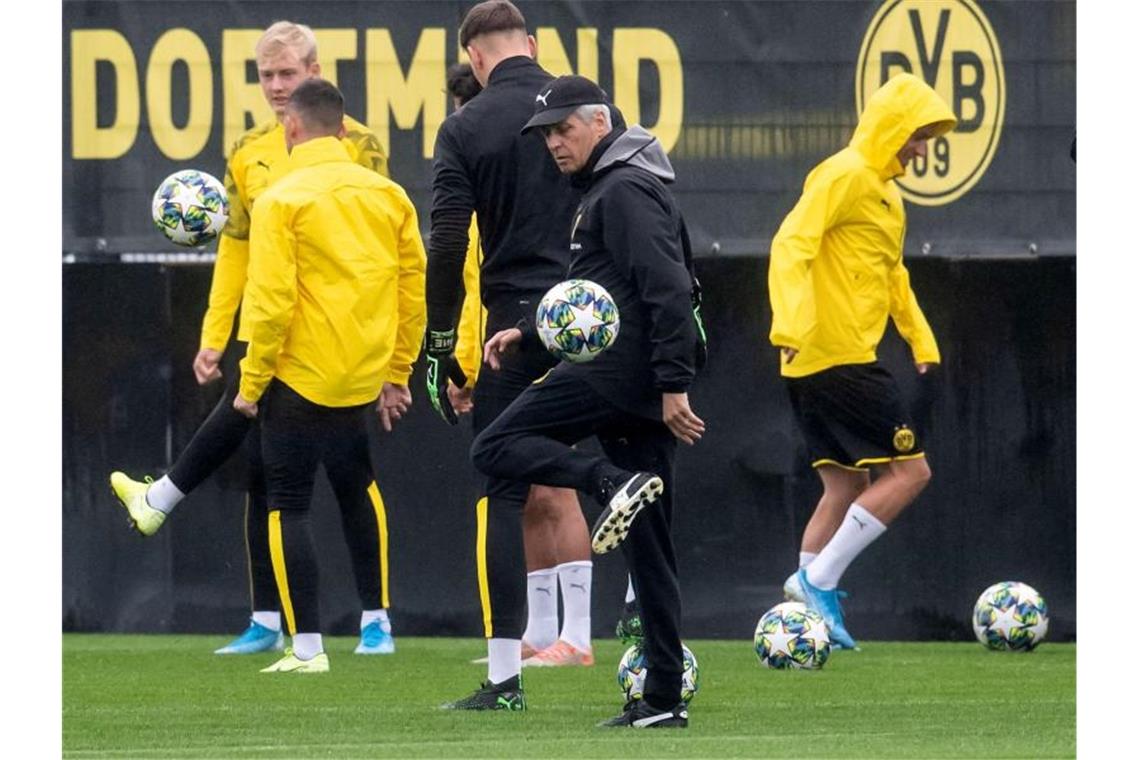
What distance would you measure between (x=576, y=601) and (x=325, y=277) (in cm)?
145

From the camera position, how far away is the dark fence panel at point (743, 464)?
10.2 metres

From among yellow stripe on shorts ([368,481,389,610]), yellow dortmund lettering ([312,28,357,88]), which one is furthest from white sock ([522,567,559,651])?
yellow dortmund lettering ([312,28,357,88])

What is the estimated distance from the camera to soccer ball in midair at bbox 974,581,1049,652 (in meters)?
9.28

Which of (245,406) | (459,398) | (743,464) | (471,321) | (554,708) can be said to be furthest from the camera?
(743,464)

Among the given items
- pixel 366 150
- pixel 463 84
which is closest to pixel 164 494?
pixel 366 150

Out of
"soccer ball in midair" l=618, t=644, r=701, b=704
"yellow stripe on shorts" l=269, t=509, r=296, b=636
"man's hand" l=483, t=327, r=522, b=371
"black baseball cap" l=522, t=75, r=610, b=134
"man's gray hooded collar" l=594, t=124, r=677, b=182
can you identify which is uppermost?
"black baseball cap" l=522, t=75, r=610, b=134

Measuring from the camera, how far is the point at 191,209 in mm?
8641

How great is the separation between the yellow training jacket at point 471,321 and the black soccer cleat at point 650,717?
2.29m

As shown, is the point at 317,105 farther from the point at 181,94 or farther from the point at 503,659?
the point at 503,659

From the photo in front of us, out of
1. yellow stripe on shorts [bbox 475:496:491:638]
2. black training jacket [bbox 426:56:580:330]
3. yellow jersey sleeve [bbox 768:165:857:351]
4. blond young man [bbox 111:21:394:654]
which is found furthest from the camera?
yellow jersey sleeve [bbox 768:165:857:351]

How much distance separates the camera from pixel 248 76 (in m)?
9.82

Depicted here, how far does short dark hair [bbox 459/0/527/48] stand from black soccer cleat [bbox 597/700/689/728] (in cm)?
238

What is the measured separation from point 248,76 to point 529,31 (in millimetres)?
1187

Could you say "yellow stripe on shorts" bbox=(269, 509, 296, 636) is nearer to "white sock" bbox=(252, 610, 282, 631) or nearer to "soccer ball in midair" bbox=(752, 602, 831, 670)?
"white sock" bbox=(252, 610, 282, 631)
